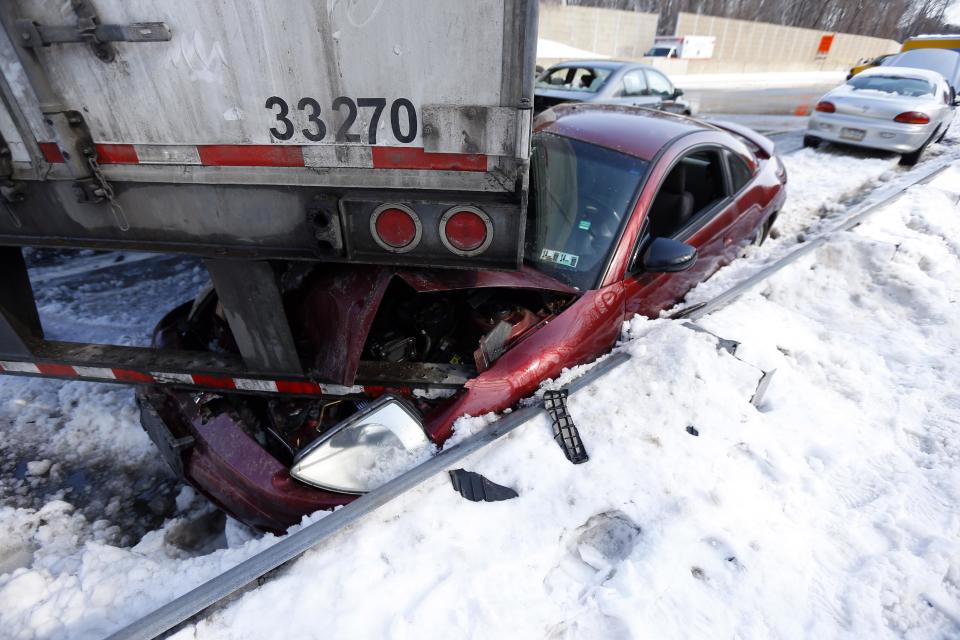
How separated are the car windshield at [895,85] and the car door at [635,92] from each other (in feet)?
12.3

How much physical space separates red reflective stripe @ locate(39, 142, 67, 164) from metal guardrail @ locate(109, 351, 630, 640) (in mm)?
1662

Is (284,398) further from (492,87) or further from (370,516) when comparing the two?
(492,87)

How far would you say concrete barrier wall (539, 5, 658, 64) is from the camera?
2992cm

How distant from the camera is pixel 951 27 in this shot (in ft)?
170

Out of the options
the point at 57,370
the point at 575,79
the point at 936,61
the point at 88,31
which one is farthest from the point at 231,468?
the point at 936,61

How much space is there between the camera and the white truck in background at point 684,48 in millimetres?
30312

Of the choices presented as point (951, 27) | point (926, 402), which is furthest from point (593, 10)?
point (951, 27)

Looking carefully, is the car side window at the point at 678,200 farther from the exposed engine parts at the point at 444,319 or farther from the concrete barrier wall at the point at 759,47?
the concrete barrier wall at the point at 759,47

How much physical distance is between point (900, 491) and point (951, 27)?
75698mm

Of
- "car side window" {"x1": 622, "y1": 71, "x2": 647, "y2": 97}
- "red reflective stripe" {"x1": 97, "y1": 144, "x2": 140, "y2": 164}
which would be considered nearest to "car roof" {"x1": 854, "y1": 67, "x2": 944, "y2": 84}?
"car side window" {"x1": 622, "y1": 71, "x2": 647, "y2": 97}

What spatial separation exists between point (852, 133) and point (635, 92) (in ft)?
12.3

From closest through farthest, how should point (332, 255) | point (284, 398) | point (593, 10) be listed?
point (332, 255), point (284, 398), point (593, 10)

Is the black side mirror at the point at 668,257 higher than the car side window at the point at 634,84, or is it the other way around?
the black side mirror at the point at 668,257

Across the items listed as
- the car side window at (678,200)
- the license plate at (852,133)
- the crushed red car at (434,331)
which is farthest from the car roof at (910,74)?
the crushed red car at (434,331)
